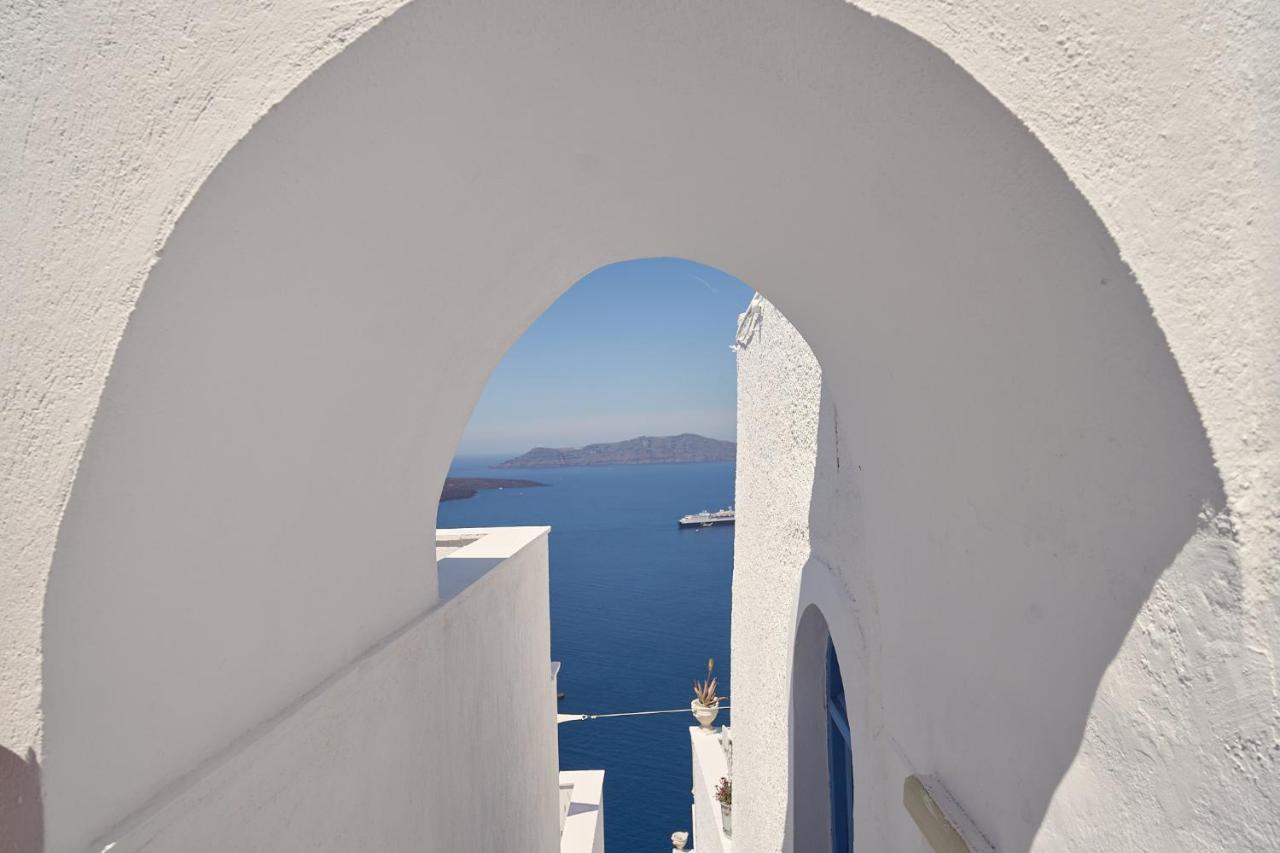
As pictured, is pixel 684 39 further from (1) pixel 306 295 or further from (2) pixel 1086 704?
(2) pixel 1086 704

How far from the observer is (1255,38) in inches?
46.0

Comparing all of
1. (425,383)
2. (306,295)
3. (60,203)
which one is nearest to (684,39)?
(306,295)

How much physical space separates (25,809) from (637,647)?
38.8 meters

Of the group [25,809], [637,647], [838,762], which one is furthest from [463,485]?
[25,809]

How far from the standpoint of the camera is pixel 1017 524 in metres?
1.88

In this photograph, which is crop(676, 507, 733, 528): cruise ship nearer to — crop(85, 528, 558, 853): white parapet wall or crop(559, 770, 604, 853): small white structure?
crop(559, 770, 604, 853): small white structure

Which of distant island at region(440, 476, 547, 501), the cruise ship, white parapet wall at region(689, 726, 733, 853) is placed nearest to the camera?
white parapet wall at region(689, 726, 733, 853)

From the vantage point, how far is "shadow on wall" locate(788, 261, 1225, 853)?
135cm

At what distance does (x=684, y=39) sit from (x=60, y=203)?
1.27m

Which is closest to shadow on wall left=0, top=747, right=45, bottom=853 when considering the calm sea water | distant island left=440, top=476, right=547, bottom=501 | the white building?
the white building

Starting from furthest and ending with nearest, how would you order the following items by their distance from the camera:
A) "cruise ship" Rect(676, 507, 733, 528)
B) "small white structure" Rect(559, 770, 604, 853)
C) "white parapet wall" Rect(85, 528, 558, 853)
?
"cruise ship" Rect(676, 507, 733, 528)
"small white structure" Rect(559, 770, 604, 853)
"white parapet wall" Rect(85, 528, 558, 853)

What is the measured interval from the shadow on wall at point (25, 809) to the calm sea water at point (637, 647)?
16.1 metres

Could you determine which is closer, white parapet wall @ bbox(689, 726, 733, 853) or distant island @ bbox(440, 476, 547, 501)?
white parapet wall @ bbox(689, 726, 733, 853)

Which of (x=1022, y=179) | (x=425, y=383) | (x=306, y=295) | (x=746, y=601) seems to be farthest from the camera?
(x=746, y=601)
